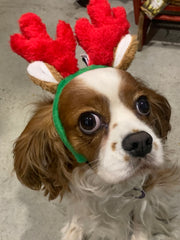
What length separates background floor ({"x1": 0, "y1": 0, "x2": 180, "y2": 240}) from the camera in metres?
1.41

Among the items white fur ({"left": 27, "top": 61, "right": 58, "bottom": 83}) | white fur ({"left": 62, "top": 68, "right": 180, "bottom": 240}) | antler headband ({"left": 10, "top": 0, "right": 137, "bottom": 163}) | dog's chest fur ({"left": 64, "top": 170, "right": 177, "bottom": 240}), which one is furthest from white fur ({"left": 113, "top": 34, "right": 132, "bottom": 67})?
dog's chest fur ({"left": 64, "top": 170, "right": 177, "bottom": 240})

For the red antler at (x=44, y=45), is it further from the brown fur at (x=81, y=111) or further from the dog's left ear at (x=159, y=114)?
the dog's left ear at (x=159, y=114)

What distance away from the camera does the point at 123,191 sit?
1015 mm

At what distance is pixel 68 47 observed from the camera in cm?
92

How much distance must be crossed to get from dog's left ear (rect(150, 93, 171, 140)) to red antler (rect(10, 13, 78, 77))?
0.30 m

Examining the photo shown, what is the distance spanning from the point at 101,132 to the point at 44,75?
26 cm

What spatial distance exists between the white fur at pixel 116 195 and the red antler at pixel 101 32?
9cm

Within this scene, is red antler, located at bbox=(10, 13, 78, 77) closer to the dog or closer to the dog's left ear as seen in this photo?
the dog

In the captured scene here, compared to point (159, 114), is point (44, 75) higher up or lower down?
higher up

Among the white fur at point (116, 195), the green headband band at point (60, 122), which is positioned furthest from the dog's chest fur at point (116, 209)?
the green headband band at point (60, 122)

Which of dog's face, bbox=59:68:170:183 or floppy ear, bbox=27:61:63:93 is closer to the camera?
dog's face, bbox=59:68:170:183

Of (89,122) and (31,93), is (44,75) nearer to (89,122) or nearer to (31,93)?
(89,122)

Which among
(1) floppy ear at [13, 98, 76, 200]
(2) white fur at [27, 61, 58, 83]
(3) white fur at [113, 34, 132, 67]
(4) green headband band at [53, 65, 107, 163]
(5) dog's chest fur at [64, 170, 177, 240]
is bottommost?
(5) dog's chest fur at [64, 170, 177, 240]

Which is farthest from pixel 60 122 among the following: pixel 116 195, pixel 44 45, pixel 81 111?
pixel 116 195
